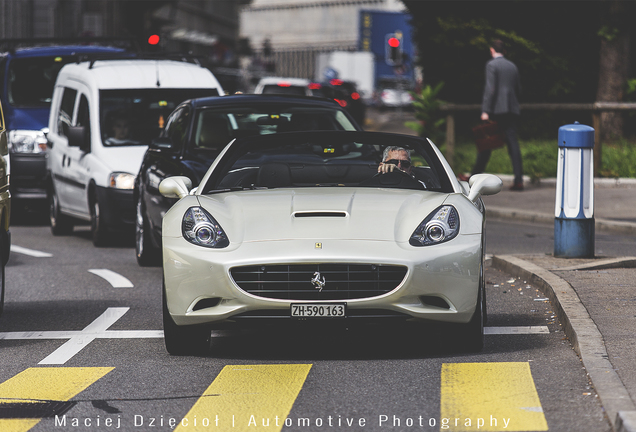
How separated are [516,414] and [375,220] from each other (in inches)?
68.2

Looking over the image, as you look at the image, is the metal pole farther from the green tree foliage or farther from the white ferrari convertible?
the white ferrari convertible

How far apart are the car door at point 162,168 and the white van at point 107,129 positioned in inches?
51.5

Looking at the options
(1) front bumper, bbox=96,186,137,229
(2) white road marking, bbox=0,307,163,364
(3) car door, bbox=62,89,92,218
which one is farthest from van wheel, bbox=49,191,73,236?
(2) white road marking, bbox=0,307,163,364

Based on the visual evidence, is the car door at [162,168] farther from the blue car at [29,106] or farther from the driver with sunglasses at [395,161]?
the blue car at [29,106]

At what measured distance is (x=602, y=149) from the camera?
19234mm

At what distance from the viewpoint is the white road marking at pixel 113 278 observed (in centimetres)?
1032

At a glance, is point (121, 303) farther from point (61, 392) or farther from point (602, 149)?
point (602, 149)

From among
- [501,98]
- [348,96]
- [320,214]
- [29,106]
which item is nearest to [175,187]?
[320,214]

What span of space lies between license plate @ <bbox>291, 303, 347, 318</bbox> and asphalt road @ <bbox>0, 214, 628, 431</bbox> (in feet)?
0.44

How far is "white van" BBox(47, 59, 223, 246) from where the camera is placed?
12977 mm

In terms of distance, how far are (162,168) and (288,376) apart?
5021 millimetres

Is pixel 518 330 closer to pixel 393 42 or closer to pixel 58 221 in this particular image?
pixel 58 221

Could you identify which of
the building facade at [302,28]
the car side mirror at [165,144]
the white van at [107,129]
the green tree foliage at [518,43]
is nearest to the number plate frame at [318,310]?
the car side mirror at [165,144]

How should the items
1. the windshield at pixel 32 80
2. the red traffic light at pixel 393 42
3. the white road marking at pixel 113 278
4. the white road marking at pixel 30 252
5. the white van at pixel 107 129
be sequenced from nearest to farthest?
the white road marking at pixel 113 278
the white road marking at pixel 30 252
the white van at pixel 107 129
the windshield at pixel 32 80
the red traffic light at pixel 393 42
